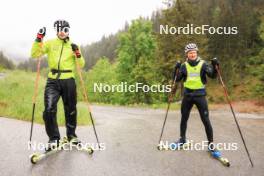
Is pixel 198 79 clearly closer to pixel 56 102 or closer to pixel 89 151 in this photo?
pixel 89 151

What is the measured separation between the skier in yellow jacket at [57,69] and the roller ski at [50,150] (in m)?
0.03

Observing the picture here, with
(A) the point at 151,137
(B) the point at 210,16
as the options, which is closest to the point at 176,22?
(A) the point at 151,137

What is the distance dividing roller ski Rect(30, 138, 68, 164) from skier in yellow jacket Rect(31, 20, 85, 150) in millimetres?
29

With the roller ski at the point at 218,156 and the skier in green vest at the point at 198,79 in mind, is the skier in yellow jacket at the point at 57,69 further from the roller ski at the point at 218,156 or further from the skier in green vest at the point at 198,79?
the roller ski at the point at 218,156

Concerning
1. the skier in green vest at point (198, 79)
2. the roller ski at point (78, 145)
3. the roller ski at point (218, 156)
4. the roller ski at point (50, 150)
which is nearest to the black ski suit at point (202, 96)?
the skier in green vest at point (198, 79)

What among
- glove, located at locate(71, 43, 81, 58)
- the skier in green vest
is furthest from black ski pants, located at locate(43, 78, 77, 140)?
the skier in green vest

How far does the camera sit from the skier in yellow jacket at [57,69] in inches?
276

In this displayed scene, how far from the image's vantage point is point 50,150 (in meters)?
6.77

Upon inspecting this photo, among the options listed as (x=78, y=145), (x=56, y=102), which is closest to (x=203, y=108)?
(x=78, y=145)

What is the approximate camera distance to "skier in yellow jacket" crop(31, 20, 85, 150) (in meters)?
7.01

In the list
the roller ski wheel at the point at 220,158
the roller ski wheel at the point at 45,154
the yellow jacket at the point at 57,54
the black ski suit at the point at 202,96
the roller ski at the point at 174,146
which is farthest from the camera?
the roller ski at the point at 174,146

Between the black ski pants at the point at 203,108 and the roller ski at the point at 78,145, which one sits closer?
the roller ski at the point at 78,145

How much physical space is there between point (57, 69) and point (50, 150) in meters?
1.59

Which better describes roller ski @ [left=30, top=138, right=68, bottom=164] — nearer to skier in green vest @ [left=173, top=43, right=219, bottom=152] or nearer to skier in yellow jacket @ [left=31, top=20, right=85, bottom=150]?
skier in yellow jacket @ [left=31, top=20, right=85, bottom=150]
